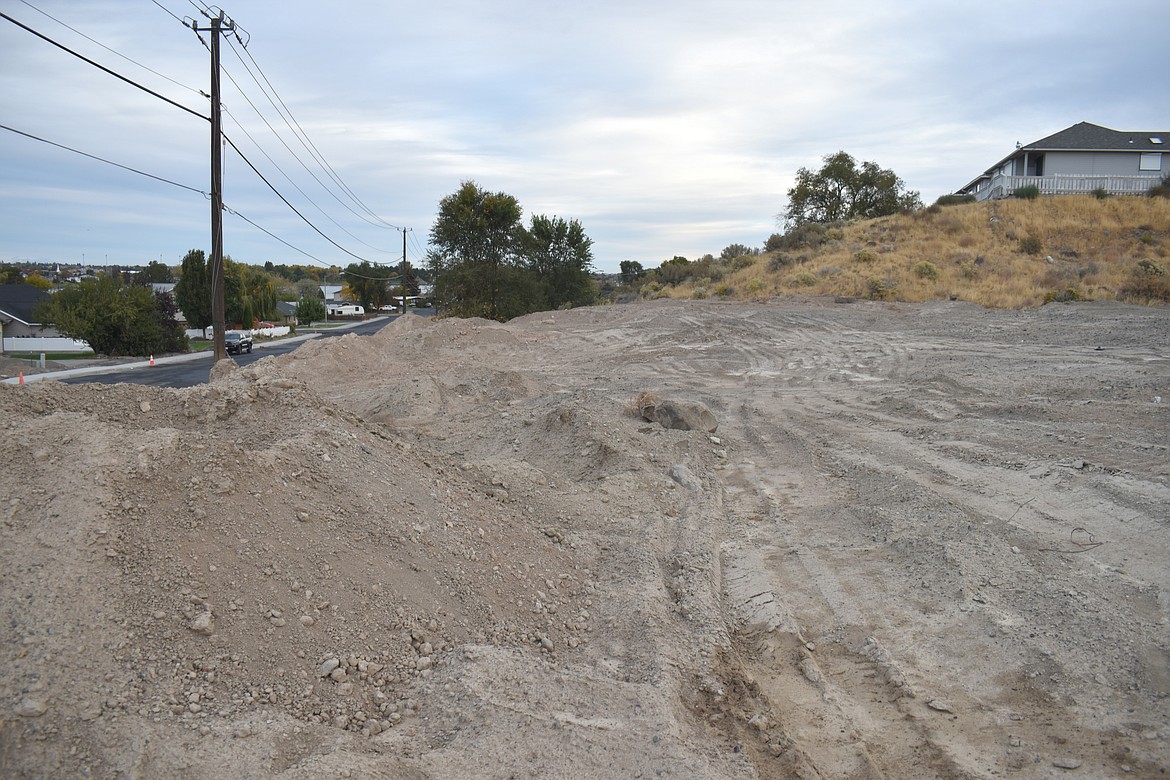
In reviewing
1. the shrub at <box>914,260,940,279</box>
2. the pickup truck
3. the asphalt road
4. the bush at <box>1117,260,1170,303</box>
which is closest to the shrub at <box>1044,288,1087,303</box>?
the bush at <box>1117,260,1170,303</box>

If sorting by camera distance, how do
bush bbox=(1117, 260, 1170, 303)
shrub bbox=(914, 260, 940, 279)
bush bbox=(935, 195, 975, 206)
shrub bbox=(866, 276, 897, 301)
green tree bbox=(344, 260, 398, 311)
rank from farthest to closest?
green tree bbox=(344, 260, 398, 311)
bush bbox=(935, 195, 975, 206)
shrub bbox=(914, 260, 940, 279)
shrub bbox=(866, 276, 897, 301)
bush bbox=(1117, 260, 1170, 303)

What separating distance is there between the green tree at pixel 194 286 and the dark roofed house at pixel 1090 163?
166ft

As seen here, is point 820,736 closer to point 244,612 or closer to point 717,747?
point 717,747

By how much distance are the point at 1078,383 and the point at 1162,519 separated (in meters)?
8.27

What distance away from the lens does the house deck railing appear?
4506 cm

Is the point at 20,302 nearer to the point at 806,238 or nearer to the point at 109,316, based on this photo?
the point at 109,316

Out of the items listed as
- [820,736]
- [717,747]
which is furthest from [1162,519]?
[717,747]

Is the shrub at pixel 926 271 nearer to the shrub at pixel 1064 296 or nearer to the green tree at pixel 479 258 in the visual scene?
the shrub at pixel 1064 296

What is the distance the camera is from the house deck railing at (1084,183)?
148ft

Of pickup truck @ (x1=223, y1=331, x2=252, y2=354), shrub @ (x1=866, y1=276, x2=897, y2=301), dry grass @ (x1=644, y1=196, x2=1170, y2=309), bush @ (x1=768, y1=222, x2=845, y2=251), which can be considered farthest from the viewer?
bush @ (x1=768, y1=222, x2=845, y2=251)

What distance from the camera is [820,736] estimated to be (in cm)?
444

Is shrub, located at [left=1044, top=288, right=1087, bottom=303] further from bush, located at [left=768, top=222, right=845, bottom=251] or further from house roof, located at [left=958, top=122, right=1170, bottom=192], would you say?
house roof, located at [left=958, top=122, right=1170, bottom=192]

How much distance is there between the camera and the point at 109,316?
3847 centimetres

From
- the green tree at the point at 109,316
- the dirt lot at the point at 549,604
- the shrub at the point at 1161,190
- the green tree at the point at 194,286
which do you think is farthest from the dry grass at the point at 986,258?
the green tree at the point at 194,286
